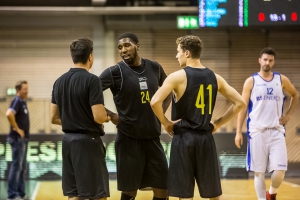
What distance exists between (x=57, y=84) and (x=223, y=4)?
191 inches

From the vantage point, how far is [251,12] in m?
9.48

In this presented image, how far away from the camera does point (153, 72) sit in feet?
20.0

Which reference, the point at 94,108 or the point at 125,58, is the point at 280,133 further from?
the point at 94,108

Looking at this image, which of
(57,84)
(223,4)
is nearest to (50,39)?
(223,4)

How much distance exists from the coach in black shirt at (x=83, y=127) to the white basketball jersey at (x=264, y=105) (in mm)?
2783

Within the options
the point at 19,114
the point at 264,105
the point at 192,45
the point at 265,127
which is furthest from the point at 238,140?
the point at 19,114

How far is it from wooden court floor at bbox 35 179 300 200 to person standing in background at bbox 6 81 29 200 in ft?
1.25

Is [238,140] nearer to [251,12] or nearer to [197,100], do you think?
[197,100]

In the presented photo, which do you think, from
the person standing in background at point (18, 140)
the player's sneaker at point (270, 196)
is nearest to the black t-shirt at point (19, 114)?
the person standing in background at point (18, 140)

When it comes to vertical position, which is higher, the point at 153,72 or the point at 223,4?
the point at 223,4

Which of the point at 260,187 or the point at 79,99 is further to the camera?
the point at 260,187

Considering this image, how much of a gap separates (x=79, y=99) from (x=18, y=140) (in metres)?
4.49

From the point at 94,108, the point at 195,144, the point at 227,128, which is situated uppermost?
the point at 94,108

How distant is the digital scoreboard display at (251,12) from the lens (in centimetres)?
942
